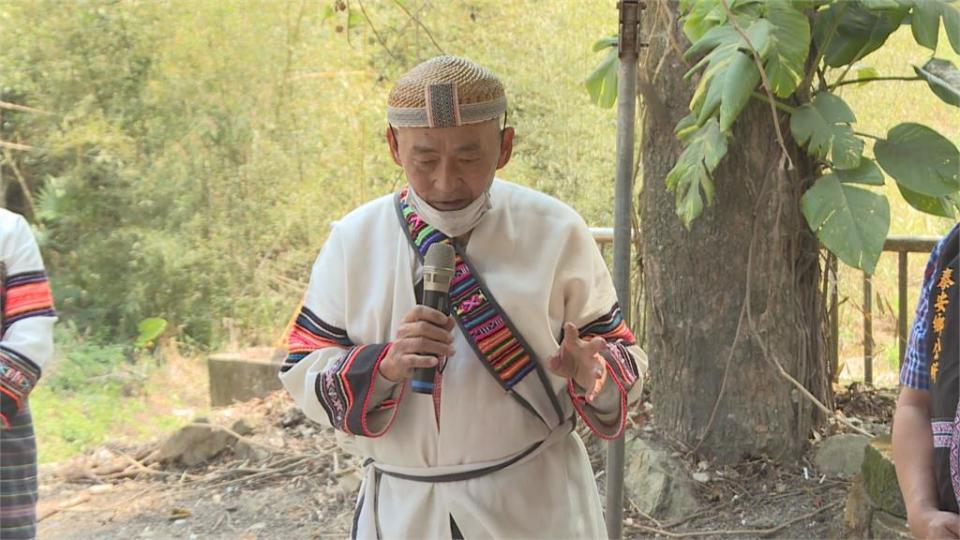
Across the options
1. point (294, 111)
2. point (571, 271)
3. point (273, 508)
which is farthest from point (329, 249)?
point (294, 111)

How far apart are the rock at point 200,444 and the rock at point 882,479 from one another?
10.6ft

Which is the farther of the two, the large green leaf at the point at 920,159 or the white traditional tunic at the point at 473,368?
the large green leaf at the point at 920,159

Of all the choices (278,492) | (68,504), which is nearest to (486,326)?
(278,492)

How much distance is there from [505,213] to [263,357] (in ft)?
17.1

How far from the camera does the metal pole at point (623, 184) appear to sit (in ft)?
7.61

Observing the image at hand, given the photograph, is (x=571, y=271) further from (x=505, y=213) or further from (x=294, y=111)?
(x=294, y=111)

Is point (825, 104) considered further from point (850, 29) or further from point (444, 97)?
point (444, 97)

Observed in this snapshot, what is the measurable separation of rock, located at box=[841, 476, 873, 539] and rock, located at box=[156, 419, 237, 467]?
3.12 metres

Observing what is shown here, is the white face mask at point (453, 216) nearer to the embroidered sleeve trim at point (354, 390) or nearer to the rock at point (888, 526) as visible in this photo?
the embroidered sleeve trim at point (354, 390)

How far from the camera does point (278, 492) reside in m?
4.59

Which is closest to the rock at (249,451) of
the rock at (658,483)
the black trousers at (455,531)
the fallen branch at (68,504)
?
the fallen branch at (68,504)

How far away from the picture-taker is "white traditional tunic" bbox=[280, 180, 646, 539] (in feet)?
5.59

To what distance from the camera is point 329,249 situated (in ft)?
5.83

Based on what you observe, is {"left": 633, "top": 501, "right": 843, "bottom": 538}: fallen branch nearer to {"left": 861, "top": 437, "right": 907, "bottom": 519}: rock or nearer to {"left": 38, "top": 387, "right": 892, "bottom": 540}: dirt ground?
{"left": 38, "top": 387, "right": 892, "bottom": 540}: dirt ground
